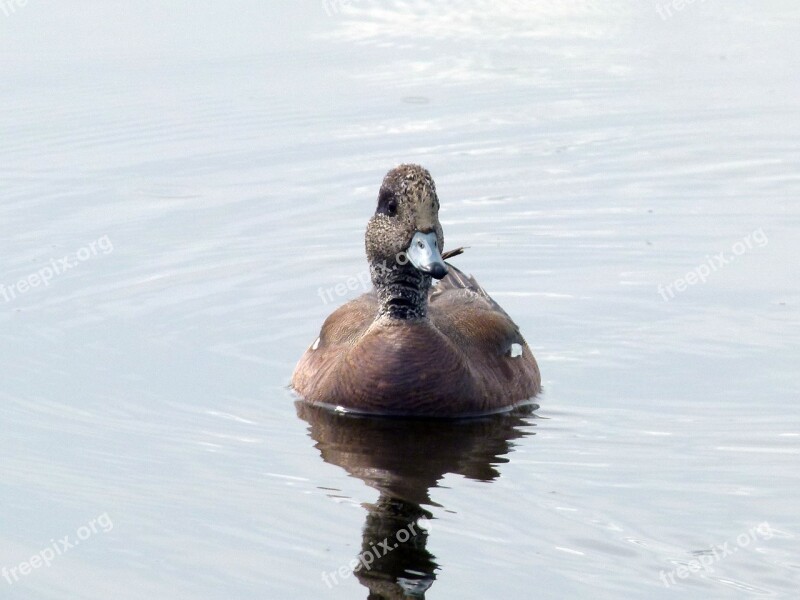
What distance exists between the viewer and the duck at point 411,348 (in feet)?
32.2

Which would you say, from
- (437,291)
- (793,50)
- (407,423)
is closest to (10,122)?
(437,291)

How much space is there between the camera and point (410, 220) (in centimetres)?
977

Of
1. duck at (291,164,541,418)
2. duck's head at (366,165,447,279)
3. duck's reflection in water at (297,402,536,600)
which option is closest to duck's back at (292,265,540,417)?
duck at (291,164,541,418)

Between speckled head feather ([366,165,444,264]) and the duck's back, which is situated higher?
speckled head feather ([366,165,444,264])

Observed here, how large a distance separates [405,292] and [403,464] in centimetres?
135

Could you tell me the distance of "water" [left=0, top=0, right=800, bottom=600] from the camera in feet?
25.9

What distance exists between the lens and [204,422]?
987 cm

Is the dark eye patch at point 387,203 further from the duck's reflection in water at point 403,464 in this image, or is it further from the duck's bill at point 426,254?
the duck's reflection in water at point 403,464

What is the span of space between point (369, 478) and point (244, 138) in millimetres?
7320

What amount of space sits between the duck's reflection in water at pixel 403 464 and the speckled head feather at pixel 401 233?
78 centimetres

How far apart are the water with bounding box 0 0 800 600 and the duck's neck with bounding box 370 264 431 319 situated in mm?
737

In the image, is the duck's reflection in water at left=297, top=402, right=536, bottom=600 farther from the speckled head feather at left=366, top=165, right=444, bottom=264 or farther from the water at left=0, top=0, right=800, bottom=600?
the speckled head feather at left=366, top=165, right=444, bottom=264

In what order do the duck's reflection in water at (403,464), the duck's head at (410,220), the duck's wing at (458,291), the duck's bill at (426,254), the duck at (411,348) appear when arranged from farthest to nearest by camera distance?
the duck's wing at (458,291) < the duck at (411,348) < the duck's head at (410,220) < the duck's bill at (426,254) < the duck's reflection in water at (403,464)

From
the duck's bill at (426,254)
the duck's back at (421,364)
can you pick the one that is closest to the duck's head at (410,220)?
the duck's bill at (426,254)
